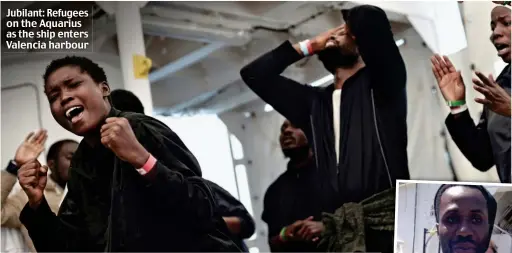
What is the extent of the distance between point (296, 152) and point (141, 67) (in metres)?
0.53

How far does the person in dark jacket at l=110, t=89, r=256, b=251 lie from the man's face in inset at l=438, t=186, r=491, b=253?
0.55m

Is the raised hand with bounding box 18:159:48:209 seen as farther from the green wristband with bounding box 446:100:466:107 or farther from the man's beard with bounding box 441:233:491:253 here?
the green wristband with bounding box 446:100:466:107

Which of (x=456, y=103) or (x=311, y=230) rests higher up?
(x=456, y=103)

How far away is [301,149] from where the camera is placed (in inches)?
72.9

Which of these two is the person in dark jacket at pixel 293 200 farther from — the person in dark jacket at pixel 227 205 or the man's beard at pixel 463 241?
the man's beard at pixel 463 241

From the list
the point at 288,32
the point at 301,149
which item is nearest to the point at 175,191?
the point at 301,149

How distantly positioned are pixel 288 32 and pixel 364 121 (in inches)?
14.0

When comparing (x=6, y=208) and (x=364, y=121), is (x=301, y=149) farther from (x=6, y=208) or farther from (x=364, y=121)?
(x=6, y=208)

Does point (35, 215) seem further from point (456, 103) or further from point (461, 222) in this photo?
point (456, 103)

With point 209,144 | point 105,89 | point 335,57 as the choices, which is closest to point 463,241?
point 335,57

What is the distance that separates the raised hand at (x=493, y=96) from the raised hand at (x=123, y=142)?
100 cm

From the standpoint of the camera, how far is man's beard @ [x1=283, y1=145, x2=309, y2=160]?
6.07 ft

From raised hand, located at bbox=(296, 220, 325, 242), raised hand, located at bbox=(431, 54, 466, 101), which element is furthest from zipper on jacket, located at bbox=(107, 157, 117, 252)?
raised hand, located at bbox=(431, 54, 466, 101)

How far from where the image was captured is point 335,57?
1.86m
